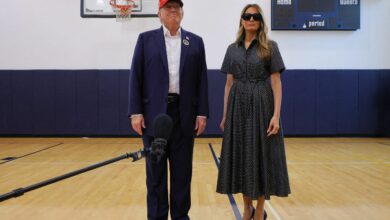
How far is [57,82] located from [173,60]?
20.9ft

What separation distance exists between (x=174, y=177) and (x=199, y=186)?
1.46 m

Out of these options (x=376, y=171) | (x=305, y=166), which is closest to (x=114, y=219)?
(x=305, y=166)

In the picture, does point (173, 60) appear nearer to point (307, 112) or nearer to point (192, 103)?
point (192, 103)

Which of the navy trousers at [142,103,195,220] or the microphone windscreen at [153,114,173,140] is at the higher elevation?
the microphone windscreen at [153,114,173,140]

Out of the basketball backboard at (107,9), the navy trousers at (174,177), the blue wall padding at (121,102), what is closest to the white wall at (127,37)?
the basketball backboard at (107,9)

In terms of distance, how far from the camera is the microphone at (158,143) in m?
0.94

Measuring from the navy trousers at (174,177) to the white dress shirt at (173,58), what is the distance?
0.39 ft

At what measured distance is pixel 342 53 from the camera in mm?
7871

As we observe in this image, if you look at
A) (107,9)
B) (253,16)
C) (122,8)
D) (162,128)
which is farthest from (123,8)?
(162,128)

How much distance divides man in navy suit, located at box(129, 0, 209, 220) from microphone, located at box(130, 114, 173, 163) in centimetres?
109

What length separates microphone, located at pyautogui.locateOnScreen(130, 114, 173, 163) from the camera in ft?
3.10

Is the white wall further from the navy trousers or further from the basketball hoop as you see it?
the navy trousers

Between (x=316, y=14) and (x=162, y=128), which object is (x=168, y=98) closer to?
(x=162, y=128)

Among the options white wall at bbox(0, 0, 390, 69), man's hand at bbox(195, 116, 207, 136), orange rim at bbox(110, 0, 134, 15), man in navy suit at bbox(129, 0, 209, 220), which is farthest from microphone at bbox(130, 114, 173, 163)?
orange rim at bbox(110, 0, 134, 15)
